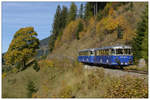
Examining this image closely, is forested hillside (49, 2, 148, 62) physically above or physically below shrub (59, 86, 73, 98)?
above

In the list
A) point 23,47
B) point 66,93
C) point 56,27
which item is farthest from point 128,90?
point 56,27

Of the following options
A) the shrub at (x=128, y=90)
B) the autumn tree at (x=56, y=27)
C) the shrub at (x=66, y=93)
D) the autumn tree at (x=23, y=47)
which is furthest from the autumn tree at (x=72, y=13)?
the shrub at (x=128, y=90)

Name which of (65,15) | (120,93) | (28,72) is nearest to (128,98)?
(120,93)

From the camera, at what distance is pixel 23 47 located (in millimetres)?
38812

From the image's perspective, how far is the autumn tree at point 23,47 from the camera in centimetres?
3376

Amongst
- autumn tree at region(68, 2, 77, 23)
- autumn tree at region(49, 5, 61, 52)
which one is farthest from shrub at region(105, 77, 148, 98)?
autumn tree at region(68, 2, 77, 23)

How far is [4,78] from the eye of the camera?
38.1 metres

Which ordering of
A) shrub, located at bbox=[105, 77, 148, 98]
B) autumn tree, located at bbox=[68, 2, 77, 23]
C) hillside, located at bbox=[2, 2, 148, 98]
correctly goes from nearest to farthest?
shrub, located at bbox=[105, 77, 148, 98] → hillside, located at bbox=[2, 2, 148, 98] → autumn tree, located at bbox=[68, 2, 77, 23]

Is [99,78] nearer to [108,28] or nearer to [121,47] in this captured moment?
[121,47]

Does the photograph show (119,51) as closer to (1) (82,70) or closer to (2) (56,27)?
(1) (82,70)

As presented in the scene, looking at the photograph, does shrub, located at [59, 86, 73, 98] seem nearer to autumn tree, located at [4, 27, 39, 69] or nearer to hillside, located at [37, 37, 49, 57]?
autumn tree, located at [4, 27, 39, 69]

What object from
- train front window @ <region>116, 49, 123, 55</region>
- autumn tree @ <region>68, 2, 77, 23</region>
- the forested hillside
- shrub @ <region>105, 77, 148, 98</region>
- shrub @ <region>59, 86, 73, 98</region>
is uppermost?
autumn tree @ <region>68, 2, 77, 23</region>

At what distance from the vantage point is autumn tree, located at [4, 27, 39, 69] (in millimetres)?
33763

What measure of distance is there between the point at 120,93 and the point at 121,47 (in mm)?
12702
